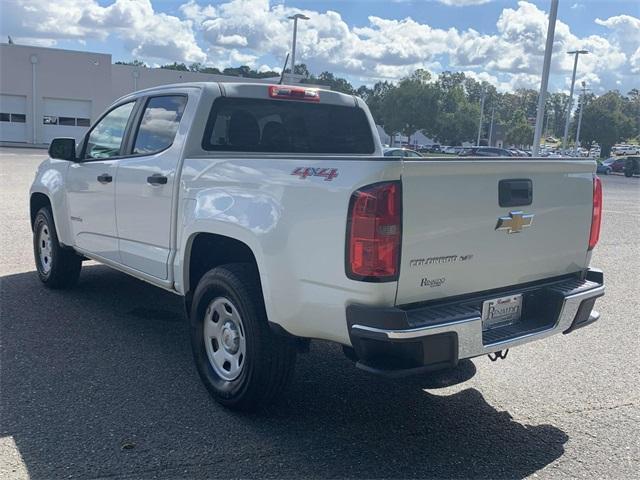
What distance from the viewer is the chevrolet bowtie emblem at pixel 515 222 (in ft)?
11.8

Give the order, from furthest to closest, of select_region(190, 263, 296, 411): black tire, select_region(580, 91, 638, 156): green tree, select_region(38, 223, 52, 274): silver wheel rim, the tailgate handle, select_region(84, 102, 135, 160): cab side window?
select_region(580, 91, 638, 156): green tree
select_region(38, 223, 52, 274): silver wheel rim
select_region(84, 102, 135, 160): cab side window
select_region(190, 263, 296, 411): black tire
the tailgate handle

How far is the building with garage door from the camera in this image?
42.5 metres

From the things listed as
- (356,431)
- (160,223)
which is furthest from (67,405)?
(356,431)

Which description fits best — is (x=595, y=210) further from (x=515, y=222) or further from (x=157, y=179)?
(x=157, y=179)

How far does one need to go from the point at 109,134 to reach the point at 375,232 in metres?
3.53

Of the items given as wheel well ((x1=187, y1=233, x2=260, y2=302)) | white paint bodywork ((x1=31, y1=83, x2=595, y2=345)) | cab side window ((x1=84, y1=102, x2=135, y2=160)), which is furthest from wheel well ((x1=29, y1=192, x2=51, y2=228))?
wheel well ((x1=187, y1=233, x2=260, y2=302))

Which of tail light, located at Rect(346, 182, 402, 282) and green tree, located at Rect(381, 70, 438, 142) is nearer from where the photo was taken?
tail light, located at Rect(346, 182, 402, 282)

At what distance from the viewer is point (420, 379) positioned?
15.4 feet

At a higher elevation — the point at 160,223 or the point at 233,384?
the point at 160,223

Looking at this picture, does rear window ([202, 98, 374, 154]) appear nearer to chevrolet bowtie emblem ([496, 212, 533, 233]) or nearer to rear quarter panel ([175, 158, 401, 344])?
rear quarter panel ([175, 158, 401, 344])

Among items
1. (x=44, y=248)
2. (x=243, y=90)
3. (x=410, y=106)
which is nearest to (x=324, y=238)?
(x=243, y=90)

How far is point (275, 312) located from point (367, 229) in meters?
0.79

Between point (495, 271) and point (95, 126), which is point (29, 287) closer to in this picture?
point (95, 126)

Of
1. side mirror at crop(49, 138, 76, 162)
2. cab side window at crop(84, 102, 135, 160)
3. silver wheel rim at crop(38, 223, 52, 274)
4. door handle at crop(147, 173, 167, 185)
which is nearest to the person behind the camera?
door handle at crop(147, 173, 167, 185)
